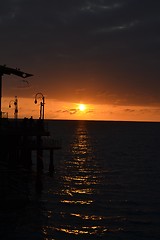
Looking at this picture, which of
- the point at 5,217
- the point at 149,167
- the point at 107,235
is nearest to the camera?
the point at 107,235

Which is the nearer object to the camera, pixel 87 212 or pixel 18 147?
pixel 87 212

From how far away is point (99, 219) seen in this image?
33.8m

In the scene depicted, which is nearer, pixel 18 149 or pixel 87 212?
pixel 87 212

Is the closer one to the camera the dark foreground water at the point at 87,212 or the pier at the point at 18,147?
the dark foreground water at the point at 87,212

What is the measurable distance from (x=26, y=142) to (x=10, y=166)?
3416mm

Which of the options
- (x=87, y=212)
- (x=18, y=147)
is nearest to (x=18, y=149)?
(x=18, y=147)

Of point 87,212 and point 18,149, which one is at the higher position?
point 18,149

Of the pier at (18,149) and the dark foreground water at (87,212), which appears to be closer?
the dark foreground water at (87,212)

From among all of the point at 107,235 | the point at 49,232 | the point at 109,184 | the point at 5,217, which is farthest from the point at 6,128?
the point at 109,184

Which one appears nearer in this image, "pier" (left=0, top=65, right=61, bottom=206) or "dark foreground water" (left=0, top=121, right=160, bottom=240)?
"dark foreground water" (left=0, top=121, right=160, bottom=240)

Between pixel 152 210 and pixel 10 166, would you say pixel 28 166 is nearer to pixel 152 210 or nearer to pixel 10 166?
pixel 10 166

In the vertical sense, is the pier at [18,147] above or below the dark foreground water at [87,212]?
above

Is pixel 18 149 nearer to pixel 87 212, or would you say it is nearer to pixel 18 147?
pixel 18 147

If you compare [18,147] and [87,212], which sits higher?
[18,147]
